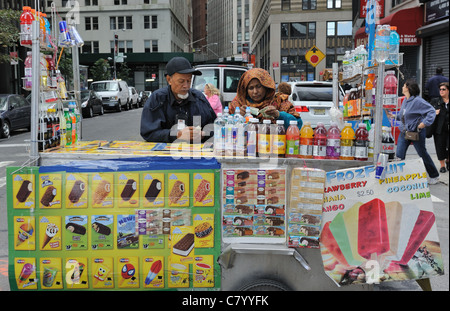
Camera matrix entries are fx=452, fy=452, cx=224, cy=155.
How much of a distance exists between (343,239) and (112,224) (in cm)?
173

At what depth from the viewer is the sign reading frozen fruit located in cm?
335

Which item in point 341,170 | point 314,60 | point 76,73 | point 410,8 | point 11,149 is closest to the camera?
point 341,170

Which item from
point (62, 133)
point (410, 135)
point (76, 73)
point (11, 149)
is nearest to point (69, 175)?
point (62, 133)

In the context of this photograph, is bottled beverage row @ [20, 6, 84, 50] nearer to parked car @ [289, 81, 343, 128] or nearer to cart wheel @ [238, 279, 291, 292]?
cart wheel @ [238, 279, 291, 292]

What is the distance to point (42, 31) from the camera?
3.64 m

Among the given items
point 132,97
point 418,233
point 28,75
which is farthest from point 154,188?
point 132,97

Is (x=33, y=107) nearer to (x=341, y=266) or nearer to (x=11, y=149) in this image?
(x=341, y=266)

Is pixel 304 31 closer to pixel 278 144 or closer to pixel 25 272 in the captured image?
pixel 278 144

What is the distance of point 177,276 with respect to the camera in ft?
11.4

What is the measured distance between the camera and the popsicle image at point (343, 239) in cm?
338

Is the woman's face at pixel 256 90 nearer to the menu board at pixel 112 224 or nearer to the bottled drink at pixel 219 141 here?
the bottled drink at pixel 219 141

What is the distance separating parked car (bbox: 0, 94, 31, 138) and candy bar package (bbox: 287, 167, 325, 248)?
1540 centimetres

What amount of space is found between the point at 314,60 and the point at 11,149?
13230 millimetres
